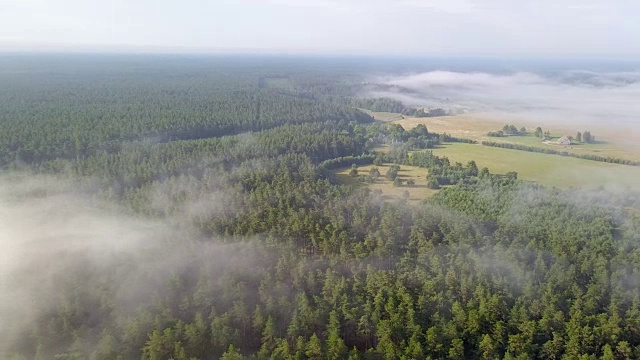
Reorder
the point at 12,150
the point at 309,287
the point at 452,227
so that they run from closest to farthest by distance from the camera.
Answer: the point at 309,287, the point at 452,227, the point at 12,150

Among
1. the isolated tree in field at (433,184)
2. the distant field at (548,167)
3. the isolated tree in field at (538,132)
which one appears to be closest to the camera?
the isolated tree in field at (433,184)

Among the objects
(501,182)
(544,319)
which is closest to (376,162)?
(501,182)

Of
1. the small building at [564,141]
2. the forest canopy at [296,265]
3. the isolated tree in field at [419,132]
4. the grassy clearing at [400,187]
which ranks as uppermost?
the isolated tree in field at [419,132]

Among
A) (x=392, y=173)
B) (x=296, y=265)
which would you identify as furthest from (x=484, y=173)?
(x=296, y=265)

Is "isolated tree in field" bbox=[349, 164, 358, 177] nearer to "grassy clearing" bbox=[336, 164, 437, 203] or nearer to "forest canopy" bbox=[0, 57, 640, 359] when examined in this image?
"grassy clearing" bbox=[336, 164, 437, 203]

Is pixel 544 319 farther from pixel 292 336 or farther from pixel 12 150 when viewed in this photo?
pixel 12 150

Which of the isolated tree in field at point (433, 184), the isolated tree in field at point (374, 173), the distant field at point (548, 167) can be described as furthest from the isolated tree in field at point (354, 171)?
the distant field at point (548, 167)

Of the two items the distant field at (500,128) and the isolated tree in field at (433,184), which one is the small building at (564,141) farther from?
the isolated tree in field at (433,184)

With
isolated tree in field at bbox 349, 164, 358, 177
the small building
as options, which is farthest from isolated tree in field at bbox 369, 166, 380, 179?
the small building
